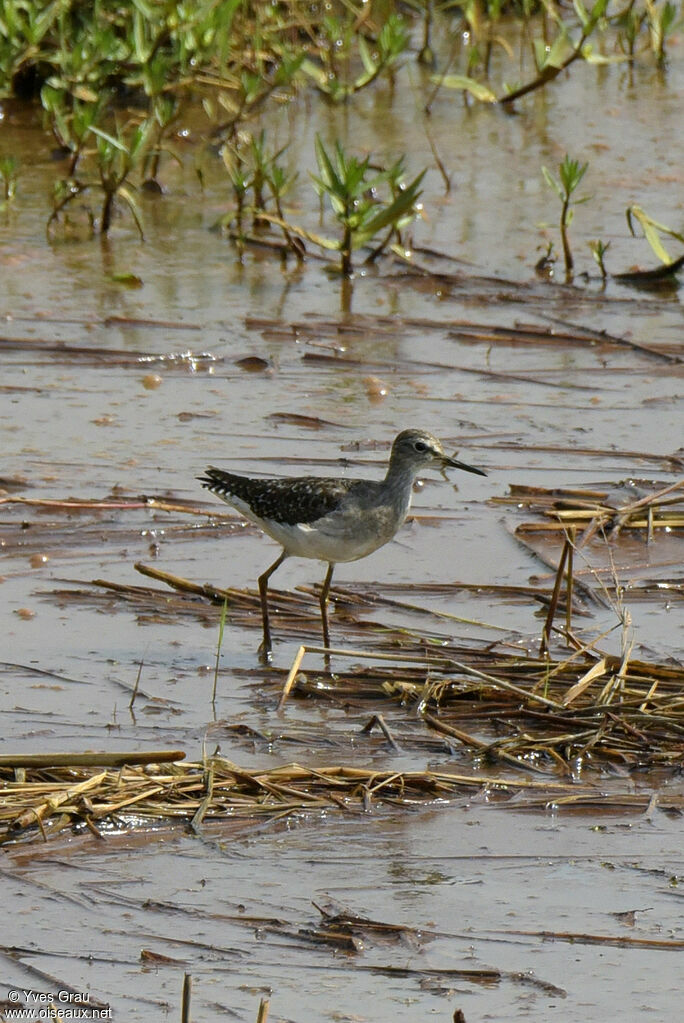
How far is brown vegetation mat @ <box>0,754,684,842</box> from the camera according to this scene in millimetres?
4285

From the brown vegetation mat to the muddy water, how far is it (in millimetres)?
76

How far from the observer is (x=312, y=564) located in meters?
6.91

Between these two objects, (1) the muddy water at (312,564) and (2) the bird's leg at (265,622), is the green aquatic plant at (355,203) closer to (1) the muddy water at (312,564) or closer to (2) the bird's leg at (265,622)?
(1) the muddy water at (312,564)

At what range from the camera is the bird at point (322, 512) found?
239 inches

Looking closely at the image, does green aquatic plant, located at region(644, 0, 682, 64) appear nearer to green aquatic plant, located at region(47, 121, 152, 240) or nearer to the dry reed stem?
green aquatic plant, located at region(47, 121, 152, 240)

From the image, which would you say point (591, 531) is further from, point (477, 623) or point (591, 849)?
point (591, 849)

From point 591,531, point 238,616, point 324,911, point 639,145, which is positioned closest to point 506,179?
point 639,145

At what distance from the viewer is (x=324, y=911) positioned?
3896mm

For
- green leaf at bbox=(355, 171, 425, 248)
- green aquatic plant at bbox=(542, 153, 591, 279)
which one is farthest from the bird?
green aquatic plant at bbox=(542, 153, 591, 279)

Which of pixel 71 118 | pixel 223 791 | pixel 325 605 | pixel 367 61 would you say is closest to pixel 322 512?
pixel 325 605

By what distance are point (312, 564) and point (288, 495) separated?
2.50ft

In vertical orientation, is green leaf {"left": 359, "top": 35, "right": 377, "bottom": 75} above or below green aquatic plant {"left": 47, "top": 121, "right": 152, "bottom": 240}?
above

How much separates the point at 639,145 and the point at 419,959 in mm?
9244

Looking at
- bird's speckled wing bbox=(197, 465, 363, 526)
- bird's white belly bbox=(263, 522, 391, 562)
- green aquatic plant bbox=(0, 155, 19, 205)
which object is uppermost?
green aquatic plant bbox=(0, 155, 19, 205)
